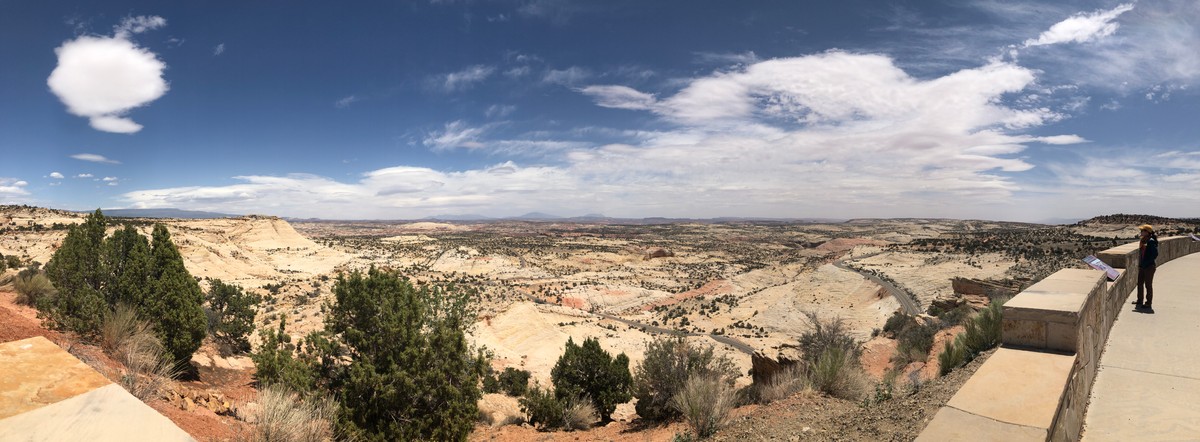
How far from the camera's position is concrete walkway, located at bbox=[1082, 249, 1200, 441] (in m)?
4.13

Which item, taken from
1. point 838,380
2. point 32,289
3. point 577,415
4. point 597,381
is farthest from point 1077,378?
point 32,289

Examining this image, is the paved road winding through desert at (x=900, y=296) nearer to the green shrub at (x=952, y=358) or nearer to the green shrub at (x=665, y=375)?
the green shrub at (x=952, y=358)

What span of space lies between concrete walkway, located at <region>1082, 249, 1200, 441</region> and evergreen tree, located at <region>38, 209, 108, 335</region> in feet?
53.1

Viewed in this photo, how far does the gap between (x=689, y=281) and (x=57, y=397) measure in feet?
195

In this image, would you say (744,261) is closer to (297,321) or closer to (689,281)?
(689,281)

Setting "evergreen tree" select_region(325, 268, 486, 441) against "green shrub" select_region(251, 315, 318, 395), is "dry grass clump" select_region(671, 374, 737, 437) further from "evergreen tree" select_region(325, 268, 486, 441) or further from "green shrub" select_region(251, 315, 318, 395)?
"green shrub" select_region(251, 315, 318, 395)

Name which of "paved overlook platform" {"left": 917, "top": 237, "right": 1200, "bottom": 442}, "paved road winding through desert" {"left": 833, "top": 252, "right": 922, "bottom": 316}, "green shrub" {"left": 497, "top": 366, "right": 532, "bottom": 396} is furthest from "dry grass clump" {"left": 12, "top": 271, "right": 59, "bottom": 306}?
"paved road winding through desert" {"left": 833, "top": 252, "right": 922, "bottom": 316}

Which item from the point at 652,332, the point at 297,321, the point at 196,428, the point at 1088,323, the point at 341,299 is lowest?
the point at 652,332

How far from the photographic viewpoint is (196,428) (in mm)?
6410

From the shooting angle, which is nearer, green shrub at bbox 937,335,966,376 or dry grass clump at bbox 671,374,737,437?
dry grass clump at bbox 671,374,737,437

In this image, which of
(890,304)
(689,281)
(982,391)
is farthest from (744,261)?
(982,391)

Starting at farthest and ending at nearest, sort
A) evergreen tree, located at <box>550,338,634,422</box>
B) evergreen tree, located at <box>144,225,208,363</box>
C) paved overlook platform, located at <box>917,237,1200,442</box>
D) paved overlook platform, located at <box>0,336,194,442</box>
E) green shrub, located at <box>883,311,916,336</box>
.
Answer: green shrub, located at <box>883,311,916,336</box>, evergreen tree, located at <box>550,338,634,422</box>, evergreen tree, located at <box>144,225,208,363</box>, paved overlook platform, located at <box>917,237,1200,442</box>, paved overlook platform, located at <box>0,336,194,442</box>

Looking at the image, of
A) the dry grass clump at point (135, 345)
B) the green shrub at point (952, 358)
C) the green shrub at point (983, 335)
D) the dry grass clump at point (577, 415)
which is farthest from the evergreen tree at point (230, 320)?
the green shrub at point (983, 335)

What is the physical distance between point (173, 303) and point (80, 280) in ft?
6.25
